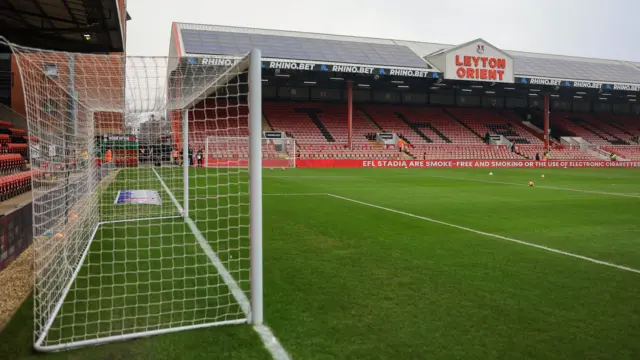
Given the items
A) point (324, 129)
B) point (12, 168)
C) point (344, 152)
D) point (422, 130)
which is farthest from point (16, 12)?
point (422, 130)

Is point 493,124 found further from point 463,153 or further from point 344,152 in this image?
point 344,152

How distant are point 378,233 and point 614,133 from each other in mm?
48869

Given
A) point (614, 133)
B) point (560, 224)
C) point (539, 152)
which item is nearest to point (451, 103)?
point (539, 152)

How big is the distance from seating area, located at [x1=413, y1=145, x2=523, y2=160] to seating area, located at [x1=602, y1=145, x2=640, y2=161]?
386 inches

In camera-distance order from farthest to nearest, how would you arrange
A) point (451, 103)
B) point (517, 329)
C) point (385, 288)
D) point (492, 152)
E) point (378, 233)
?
point (451, 103) < point (492, 152) < point (378, 233) < point (385, 288) < point (517, 329)

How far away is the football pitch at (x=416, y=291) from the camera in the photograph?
3.30 meters

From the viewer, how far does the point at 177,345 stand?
3.34 meters

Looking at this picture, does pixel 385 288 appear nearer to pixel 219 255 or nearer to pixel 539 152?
pixel 219 255

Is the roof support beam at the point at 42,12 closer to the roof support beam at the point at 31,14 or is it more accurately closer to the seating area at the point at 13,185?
the roof support beam at the point at 31,14

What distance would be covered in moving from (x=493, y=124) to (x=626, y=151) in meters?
11.3

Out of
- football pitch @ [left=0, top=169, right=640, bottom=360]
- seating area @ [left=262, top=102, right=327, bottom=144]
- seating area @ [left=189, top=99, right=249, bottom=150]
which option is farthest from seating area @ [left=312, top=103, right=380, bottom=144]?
football pitch @ [left=0, top=169, right=640, bottom=360]

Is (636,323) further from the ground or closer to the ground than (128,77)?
closer to the ground

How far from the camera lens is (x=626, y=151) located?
140 feet

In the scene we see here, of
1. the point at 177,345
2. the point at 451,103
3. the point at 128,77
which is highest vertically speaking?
the point at 451,103
